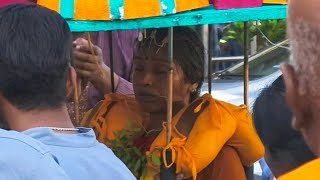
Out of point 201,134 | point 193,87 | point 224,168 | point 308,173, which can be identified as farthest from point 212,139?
point 308,173

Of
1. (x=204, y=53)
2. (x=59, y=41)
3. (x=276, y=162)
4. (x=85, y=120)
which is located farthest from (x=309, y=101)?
(x=85, y=120)

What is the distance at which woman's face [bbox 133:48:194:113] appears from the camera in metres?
2.64

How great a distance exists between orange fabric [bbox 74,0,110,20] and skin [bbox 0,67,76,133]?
59 cm

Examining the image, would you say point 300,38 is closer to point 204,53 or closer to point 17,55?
point 17,55

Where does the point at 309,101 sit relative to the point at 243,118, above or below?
above

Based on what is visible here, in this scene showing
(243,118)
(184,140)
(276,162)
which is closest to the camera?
(276,162)

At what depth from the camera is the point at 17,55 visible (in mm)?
1607

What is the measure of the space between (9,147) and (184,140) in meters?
1.18

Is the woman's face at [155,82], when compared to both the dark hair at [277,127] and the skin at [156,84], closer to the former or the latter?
the skin at [156,84]

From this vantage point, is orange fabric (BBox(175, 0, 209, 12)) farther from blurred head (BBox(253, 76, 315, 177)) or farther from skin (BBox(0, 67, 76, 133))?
skin (BBox(0, 67, 76, 133))

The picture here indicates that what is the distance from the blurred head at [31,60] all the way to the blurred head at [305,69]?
673 millimetres

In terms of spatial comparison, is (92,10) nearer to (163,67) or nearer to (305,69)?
(163,67)

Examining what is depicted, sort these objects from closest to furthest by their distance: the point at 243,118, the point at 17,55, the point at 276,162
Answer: the point at 17,55, the point at 276,162, the point at 243,118

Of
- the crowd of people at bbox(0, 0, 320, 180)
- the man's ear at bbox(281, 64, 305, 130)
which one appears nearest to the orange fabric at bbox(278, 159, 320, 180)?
the crowd of people at bbox(0, 0, 320, 180)
